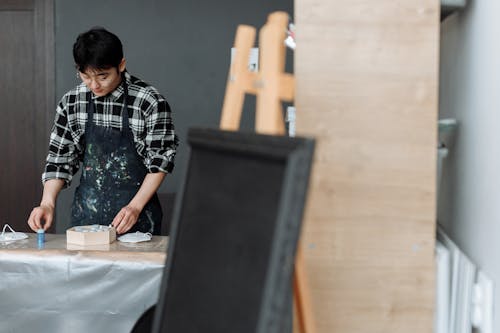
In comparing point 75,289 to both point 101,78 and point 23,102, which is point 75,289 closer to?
point 101,78

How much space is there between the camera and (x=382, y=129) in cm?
174

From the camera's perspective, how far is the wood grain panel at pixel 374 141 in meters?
1.73

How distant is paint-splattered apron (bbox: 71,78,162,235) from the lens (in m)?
3.14

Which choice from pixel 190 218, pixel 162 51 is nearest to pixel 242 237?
pixel 190 218

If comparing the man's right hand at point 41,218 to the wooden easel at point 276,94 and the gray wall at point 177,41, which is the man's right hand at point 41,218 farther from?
the gray wall at point 177,41

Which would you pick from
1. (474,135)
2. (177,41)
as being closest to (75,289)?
(474,135)

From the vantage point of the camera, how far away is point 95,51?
2.81 metres

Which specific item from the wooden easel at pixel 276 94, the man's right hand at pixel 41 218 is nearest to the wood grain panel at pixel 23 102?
the man's right hand at pixel 41 218

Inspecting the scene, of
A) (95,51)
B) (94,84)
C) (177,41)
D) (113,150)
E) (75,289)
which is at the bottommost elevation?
(75,289)

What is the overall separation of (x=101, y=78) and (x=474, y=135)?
156cm

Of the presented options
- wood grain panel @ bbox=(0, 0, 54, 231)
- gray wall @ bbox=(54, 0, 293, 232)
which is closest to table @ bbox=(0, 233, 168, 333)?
gray wall @ bbox=(54, 0, 293, 232)

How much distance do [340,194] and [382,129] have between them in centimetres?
18

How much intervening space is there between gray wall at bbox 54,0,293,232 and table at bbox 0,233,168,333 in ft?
7.63

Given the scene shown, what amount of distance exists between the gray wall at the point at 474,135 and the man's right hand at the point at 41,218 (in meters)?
1.56
